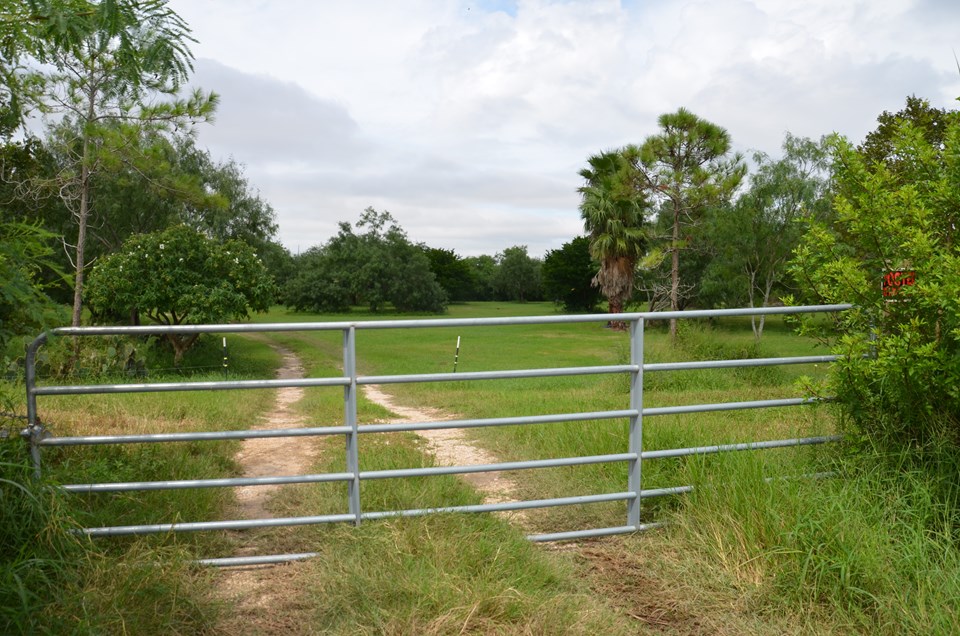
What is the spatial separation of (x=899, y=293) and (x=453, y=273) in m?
86.6

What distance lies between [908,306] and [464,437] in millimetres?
5064

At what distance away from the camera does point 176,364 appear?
22.3m

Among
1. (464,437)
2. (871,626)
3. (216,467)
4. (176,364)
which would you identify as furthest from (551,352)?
(871,626)

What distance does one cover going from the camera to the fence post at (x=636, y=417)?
460 cm

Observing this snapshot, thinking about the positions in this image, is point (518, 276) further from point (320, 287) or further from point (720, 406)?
point (720, 406)

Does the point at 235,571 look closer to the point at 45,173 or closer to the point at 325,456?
the point at 325,456

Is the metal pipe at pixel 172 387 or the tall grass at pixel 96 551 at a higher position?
the metal pipe at pixel 172 387

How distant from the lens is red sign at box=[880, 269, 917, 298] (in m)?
4.59

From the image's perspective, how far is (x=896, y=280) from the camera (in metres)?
4.62

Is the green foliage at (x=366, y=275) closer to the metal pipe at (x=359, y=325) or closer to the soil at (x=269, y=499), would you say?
the soil at (x=269, y=499)

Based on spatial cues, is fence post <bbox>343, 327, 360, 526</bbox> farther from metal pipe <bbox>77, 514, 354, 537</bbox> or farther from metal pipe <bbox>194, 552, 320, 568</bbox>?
metal pipe <bbox>194, 552, 320, 568</bbox>

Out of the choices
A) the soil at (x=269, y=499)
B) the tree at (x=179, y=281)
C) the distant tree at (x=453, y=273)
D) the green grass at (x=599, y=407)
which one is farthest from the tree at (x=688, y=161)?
the distant tree at (x=453, y=273)

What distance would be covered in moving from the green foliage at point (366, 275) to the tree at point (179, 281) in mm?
37218

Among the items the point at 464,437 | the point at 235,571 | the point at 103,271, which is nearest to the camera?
the point at 235,571
